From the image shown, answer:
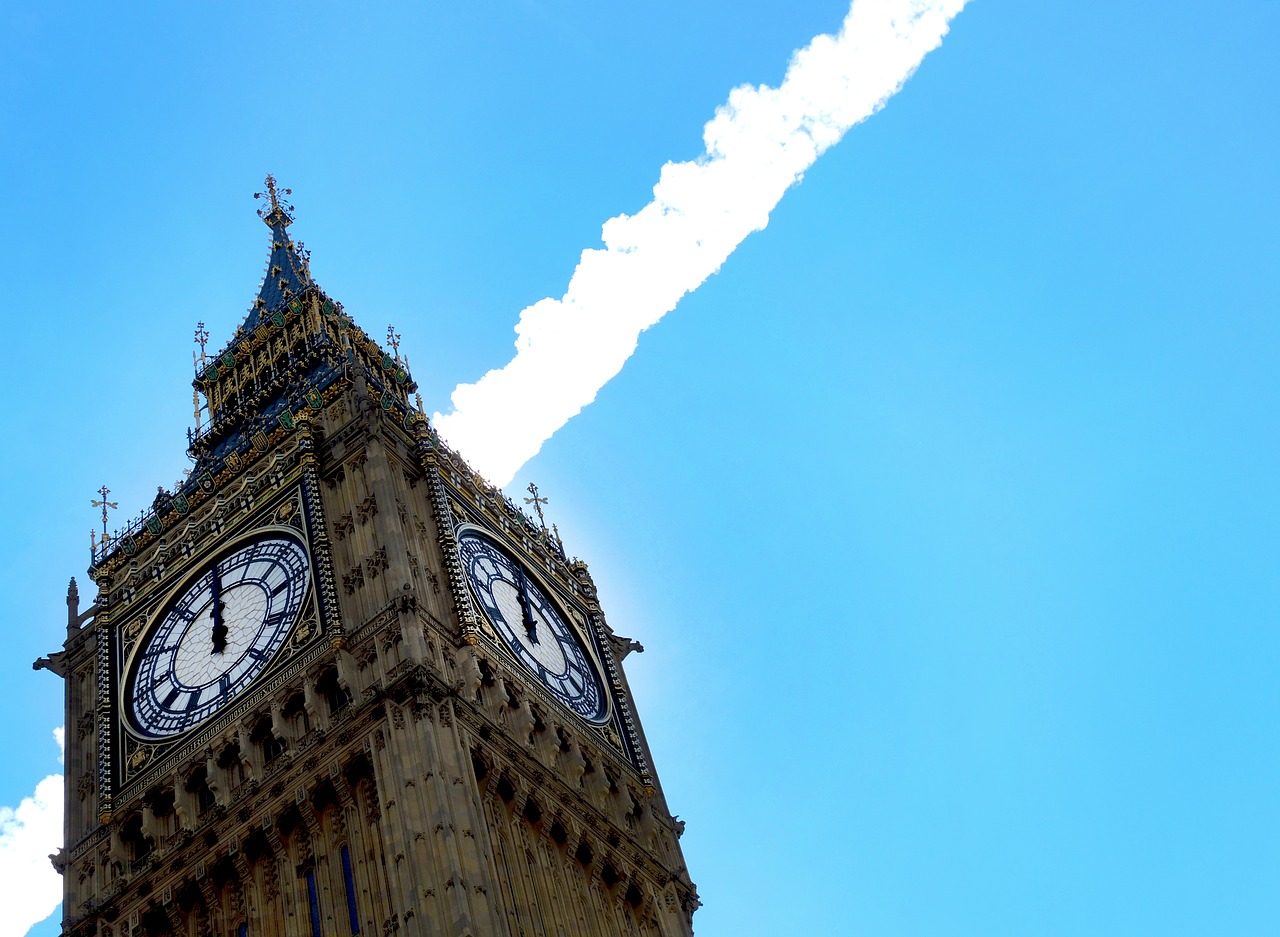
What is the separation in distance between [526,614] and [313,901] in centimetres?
1299

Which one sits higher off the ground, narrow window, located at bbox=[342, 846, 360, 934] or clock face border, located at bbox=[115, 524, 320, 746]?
clock face border, located at bbox=[115, 524, 320, 746]

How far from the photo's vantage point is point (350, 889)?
49812mm

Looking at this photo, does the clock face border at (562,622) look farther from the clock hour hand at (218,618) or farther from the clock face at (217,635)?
the clock hour hand at (218,618)

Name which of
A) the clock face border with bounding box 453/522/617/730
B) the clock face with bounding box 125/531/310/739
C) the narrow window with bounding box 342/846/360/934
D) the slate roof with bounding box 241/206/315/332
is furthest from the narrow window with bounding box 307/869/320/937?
the slate roof with bounding box 241/206/315/332

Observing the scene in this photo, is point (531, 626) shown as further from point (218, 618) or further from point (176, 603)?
point (176, 603)

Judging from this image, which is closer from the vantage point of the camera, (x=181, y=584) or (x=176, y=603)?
(x=176, y=603)

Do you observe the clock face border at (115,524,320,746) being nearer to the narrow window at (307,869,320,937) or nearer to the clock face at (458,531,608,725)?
the clock face at (458,531,608,725)

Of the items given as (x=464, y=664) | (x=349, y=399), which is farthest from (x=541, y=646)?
(x=349, y=399)

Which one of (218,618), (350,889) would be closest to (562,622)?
(218,618)

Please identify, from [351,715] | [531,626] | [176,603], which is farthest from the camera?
[176,603]

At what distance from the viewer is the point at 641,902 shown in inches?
2160

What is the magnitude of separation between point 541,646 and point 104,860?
13014 millimetres

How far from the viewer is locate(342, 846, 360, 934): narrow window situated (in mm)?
48938

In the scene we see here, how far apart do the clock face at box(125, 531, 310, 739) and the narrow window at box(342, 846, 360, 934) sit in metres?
7.25
